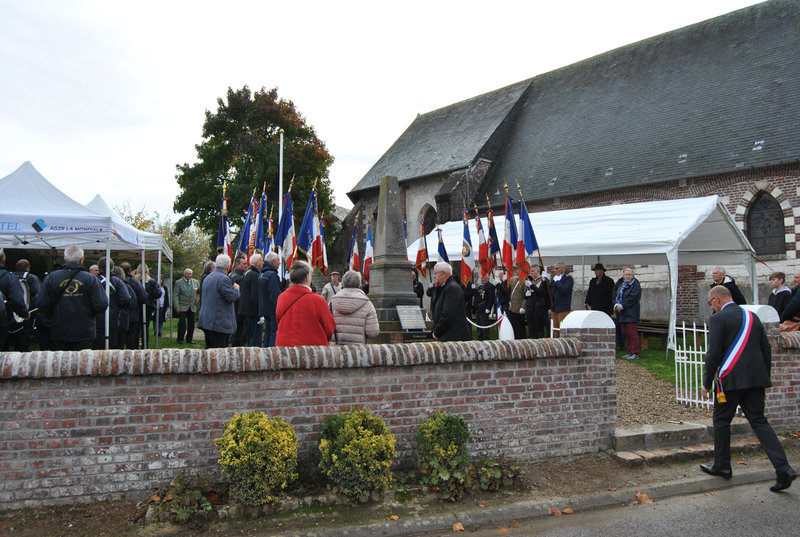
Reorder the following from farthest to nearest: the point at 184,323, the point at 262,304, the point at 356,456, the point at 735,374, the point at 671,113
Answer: the point at 671,113
the point at 184,323
the point at 262,304
the point at 735,374
the point at 356,456

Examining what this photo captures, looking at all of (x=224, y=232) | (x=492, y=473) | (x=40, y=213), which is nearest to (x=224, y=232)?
(x=224, y=232)

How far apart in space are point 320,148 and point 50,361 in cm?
2921

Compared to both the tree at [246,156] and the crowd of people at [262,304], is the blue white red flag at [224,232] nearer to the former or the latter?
the crowd of people at [262,304]

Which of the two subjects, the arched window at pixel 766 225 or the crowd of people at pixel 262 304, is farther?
the arched window at pixel 766 225

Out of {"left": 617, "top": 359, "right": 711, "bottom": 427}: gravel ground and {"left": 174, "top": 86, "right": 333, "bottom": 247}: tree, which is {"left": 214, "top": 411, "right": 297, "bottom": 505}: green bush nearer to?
{"left": 617, "top": 359, "right": 711, "bottom": 427}: gravel ground

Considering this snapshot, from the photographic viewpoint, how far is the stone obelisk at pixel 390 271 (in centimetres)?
1019

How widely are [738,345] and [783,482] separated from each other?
116 centimetres

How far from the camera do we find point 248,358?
427 cm

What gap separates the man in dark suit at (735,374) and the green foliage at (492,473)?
6.20ft

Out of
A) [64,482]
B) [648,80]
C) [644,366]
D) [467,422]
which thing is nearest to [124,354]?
[64,482]

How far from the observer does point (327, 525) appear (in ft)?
12.7

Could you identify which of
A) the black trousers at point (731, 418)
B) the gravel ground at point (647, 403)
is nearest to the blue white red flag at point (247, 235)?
the gravel ground at point (647, 403)

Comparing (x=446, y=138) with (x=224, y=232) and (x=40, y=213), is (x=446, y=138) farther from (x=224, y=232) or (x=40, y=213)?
(x=40, y=213)

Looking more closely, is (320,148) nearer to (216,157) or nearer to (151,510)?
(216,157)
